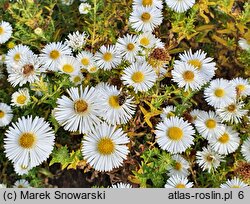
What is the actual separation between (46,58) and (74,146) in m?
0.72

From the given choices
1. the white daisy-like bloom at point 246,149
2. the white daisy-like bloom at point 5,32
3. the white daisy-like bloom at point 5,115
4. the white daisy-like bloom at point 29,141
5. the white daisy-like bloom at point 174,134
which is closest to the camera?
the white daisy-like bloom at point 29,141

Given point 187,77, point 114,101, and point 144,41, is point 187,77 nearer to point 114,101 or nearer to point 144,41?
point 144,41

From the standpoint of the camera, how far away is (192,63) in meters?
3.20

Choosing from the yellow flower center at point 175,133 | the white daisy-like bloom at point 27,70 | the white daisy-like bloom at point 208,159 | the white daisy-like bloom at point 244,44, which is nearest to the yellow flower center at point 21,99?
the white daisy-like bloom at point 27,70

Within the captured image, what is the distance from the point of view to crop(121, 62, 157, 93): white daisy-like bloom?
2.88 meters

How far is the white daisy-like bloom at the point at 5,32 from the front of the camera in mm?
3578

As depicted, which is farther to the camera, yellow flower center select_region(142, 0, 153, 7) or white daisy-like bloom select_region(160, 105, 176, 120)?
yellow flower center select_region(142, 0, 153, 7)

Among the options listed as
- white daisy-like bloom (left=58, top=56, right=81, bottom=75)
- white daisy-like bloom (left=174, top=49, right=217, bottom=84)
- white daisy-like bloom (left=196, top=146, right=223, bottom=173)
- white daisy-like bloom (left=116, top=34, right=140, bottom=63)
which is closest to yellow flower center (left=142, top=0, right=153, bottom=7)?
white daisy-like bloom (left=116, top=34, right=140, bottom=63)

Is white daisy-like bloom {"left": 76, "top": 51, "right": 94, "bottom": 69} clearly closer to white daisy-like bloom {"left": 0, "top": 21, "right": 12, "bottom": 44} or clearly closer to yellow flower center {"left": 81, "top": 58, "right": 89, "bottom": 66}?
yellow flower center {"left": 81, "top": 58, "right": 89, "bottom": 66}

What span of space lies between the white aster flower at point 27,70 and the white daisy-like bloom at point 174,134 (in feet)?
3.13

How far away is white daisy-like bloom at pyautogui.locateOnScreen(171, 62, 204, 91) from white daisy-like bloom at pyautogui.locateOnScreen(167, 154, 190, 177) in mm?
519

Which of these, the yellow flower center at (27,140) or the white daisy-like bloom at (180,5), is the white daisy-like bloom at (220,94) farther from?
the yellow flower center at (27,140)

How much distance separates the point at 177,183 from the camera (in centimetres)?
290

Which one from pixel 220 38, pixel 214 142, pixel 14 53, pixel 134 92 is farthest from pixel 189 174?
pixel 14 53
